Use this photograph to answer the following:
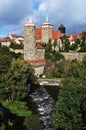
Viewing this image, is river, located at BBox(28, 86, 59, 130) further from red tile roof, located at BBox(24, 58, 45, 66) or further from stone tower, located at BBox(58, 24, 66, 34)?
stone tower, located at BBox(58, 24, 66, 34)

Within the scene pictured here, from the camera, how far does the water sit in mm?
29513

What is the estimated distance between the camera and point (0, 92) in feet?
123

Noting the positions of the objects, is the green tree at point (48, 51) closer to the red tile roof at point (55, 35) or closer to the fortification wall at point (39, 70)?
the fortification wall at point (39, 70)

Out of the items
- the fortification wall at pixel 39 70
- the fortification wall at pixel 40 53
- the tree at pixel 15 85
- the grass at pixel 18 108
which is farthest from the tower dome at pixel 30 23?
the grass at pixel 18 108

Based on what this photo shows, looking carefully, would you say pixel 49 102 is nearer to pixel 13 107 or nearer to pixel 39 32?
pixel 13 107

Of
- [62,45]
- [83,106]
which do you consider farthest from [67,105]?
[62,45]

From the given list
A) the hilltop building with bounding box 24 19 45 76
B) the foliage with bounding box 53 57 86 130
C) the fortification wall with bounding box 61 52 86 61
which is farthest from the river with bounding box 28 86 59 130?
the fortification wall with bounding box 61 52 86 61

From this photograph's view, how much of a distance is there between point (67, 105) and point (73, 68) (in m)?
22.3

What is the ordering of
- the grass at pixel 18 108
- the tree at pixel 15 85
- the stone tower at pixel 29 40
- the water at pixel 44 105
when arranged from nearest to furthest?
the water at pixel 44 105
the grass at pixel 18 108
the tree at pixel 15 85
the stone tower at pixel 29 40

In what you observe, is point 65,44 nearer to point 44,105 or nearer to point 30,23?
point 30,23

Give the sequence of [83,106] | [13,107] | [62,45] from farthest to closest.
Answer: [62,45] < [13,107] < [83,106]

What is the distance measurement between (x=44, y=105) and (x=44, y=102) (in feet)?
6.26

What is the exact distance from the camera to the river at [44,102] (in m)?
30.3

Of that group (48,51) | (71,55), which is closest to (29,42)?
(48,51)
